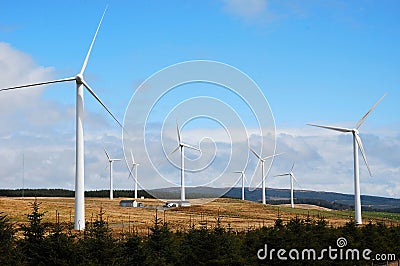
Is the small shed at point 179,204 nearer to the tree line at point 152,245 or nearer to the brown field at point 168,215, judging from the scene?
the brown field at point 168,215

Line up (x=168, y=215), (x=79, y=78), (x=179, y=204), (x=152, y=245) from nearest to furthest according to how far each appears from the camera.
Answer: (x=152, y=245) → (x=79, y=78) → (x=168, y=215) → (x=179, y=204)

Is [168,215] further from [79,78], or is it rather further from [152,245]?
[152,245]

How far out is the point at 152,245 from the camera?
3616 cm

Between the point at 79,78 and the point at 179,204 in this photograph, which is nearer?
the point at 79,78

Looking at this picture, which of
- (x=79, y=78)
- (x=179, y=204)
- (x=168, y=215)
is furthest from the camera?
(x=179, y=204)

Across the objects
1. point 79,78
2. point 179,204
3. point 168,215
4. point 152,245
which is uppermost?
point 79,78

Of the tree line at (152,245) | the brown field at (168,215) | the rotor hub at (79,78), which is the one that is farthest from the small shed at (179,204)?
the tree line at (152,245)

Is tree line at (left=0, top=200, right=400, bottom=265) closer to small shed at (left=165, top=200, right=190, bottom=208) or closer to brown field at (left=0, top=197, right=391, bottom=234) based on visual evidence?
brown field at (left=0, top=197, right=391, bottom=234)

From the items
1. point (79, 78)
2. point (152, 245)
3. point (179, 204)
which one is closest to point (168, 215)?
point (179, 204)

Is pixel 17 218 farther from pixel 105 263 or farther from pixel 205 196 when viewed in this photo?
pixel 205 196

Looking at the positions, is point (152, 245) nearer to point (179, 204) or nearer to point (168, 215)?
point (168, 215)

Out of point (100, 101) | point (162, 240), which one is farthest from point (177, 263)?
point (100, 101)

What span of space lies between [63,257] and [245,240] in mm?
15380

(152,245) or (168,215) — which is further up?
(152,245)
